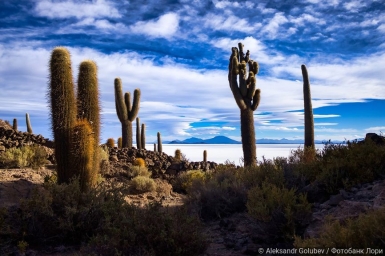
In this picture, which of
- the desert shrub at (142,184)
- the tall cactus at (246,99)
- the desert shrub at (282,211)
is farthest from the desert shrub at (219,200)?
the tall cactus at (246,99)

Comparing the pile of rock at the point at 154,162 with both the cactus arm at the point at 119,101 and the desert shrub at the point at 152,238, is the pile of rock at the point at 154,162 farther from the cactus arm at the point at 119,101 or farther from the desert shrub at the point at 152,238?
the desert shrub at the point at 152,238

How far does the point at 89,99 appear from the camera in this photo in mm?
11305

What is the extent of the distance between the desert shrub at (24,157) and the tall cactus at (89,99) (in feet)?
13.8

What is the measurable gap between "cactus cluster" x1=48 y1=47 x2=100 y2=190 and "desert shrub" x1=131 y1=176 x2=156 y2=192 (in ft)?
11.0

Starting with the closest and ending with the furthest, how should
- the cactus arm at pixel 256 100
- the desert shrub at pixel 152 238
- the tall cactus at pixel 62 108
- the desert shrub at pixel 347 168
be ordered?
1. the desert shrub at pixel 152 238
2. the desert shrub at pixel 347 168
3. the tall cactus at pixel 62 108
4. the cactus arm at pixel 256 100

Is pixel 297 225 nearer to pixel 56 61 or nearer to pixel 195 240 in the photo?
pixel 195 240

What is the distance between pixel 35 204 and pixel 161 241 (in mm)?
3130

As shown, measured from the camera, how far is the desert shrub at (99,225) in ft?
17.0

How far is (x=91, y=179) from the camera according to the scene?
10656mm

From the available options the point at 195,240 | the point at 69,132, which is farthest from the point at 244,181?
the point at 69,132

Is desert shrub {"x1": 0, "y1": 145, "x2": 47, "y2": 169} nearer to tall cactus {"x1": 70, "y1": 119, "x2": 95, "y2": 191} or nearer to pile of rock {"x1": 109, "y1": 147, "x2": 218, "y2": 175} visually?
pile of rock {"x1": 109, "y1": 147, "x2": 218, "y2": 175}

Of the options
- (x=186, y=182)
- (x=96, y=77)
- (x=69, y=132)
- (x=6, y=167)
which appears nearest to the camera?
(x=69, y=132)

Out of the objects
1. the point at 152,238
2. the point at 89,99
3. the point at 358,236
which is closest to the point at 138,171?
the point at 89,99

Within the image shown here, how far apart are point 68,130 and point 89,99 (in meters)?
1.42
